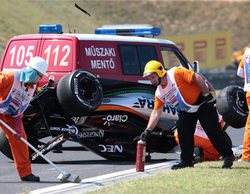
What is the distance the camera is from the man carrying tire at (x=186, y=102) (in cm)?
843

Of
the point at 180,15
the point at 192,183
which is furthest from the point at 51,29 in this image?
the point at 180,15

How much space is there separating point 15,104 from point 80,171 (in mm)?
1697

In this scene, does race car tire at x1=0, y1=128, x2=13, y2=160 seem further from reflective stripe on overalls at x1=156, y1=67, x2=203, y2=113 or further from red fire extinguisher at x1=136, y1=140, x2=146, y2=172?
reflective stripe on overalls at x1=156, y1=67, x2=203, y2=113

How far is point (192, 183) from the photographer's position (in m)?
7.31

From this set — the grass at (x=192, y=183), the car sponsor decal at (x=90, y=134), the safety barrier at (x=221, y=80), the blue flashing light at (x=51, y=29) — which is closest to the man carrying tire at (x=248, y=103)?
the grass at (x=192, y=183)

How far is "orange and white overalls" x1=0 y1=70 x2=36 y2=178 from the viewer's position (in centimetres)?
801

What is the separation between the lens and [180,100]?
28.2ft

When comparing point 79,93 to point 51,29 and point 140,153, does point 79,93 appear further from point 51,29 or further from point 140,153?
point 51,29

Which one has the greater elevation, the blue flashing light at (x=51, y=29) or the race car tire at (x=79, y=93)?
the blue flashing light at (x=51, y=29)

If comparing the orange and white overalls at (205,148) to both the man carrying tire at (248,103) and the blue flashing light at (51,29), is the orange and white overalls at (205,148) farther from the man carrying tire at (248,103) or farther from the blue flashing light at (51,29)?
the blue flashing light at (51,29)

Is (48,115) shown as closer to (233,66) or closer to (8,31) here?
(8,31)

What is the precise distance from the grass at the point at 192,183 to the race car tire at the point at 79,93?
1.70 metres

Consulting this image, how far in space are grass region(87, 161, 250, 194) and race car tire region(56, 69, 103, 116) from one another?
1.70 metres

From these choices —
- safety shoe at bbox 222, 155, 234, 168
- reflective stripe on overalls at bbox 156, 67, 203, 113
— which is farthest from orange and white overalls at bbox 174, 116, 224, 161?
reflective stripe on overalls at bbox 156, 67, 203, 113
